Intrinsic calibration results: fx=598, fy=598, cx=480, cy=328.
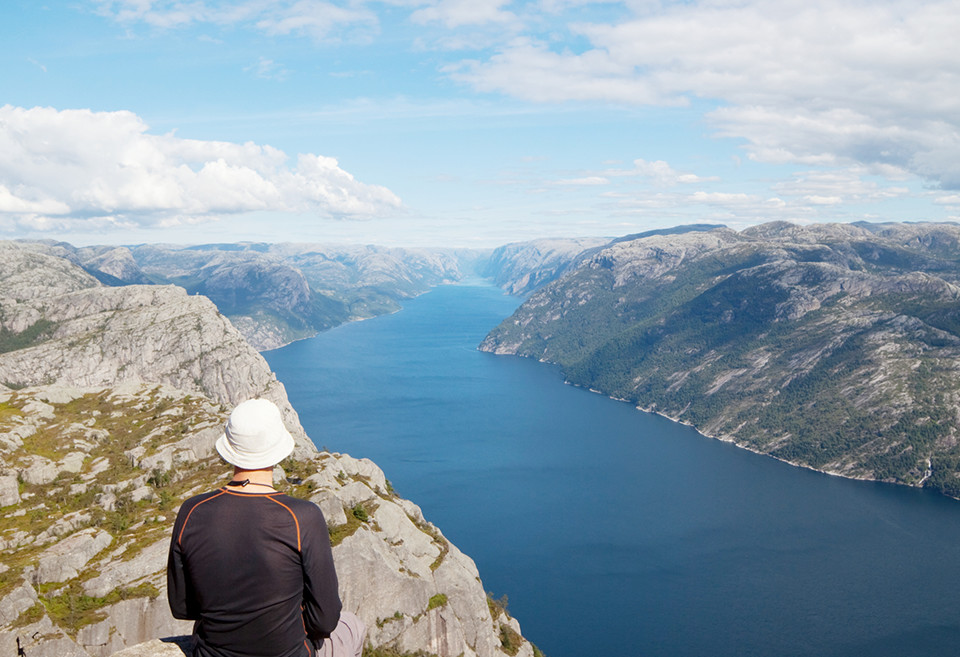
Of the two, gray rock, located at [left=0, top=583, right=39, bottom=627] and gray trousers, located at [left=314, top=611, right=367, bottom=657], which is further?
gray rock, located at [left=0, top=583, right=39, bottom=627]

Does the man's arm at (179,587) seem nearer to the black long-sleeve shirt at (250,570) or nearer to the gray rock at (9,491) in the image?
the black long-sleeve shirt at (250,570)

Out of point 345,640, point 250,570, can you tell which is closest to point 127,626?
point 345,640

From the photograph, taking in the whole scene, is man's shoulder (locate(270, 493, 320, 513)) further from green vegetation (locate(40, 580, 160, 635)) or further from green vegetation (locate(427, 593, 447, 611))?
green vegetation (locate(427, 593, 447, 611))

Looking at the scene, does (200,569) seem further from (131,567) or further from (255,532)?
(131,567)

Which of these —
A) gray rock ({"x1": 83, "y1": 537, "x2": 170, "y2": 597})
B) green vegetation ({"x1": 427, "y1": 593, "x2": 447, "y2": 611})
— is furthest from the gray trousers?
green vegetation ({"x1": 427, "y1": 593, "x2": 447, "y2": 611})

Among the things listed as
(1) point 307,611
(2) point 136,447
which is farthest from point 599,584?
(1) point 307,611

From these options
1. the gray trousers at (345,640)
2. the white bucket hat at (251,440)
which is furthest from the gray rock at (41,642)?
the white bucket hat at (251,440)
